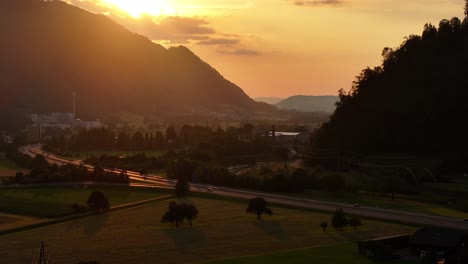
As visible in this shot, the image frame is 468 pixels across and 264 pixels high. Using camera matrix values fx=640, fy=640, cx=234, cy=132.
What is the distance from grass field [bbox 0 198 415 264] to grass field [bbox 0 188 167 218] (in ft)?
17.5

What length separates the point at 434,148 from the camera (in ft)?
304

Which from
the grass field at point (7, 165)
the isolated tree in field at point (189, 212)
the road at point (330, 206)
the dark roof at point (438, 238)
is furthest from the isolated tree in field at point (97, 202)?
the grass field at point (7, 165)

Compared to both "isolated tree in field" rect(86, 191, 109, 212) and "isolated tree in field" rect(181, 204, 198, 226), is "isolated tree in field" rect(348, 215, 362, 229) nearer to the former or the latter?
"isolated tree in field" rect(181, 204, 198, 226)

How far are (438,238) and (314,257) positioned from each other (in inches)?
300

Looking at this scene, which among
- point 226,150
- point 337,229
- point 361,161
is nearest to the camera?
point 337,229

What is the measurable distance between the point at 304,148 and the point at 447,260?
6913 cm

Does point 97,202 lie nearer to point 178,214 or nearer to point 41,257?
point 178,214

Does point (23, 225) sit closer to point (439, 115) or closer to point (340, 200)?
point (340, 200)

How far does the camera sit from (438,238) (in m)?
36.8

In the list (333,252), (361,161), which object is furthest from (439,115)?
(333,252)

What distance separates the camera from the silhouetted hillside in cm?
9375

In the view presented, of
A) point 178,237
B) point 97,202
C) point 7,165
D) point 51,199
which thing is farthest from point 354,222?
point 7,165

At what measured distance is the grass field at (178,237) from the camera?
118ft

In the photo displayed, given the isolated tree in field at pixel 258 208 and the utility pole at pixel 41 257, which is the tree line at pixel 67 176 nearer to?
the isolated tree in field at pixel 258 208
